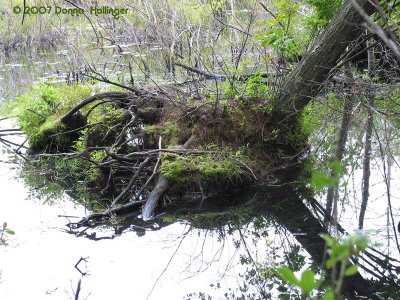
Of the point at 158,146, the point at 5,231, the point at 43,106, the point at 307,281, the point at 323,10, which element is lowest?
the point at 307,281

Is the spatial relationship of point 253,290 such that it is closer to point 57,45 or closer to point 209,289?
point 209,289

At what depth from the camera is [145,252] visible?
418 cm

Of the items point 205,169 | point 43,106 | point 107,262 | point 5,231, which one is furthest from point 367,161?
point 43,106

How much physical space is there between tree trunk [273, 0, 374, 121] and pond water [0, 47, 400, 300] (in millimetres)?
985

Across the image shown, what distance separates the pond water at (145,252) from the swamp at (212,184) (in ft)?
0.05

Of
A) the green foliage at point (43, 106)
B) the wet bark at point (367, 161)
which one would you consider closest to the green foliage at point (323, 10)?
the wet bark at point (367, 161)

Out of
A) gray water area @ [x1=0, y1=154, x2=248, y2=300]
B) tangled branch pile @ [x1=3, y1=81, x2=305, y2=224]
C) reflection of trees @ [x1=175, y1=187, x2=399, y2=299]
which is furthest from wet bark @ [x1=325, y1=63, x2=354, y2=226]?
gray water area @ [x1=0, y1=154, x2=248, y2=300]

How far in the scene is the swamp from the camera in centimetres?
377

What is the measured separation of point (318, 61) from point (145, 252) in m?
2.42

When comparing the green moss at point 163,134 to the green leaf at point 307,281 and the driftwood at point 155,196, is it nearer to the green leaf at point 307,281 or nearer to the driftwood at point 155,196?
the driftwood at point 155,196

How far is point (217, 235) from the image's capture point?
4492 mm

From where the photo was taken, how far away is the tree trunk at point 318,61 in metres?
4.71

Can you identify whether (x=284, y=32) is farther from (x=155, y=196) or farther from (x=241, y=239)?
(x=241, y=239)

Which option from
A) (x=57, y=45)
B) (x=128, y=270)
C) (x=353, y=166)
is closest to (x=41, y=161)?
(x=128, y=270)
